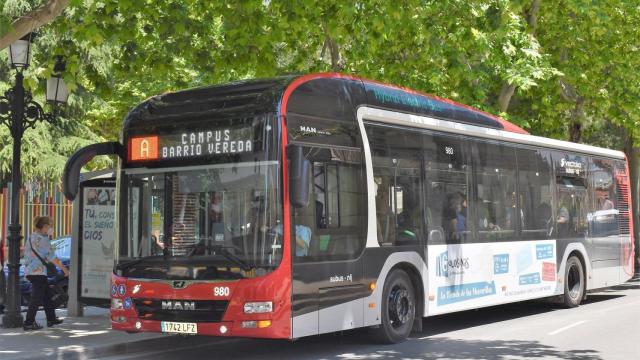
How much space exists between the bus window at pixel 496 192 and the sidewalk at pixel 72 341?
5256 mm

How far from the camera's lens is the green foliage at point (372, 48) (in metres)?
13.5

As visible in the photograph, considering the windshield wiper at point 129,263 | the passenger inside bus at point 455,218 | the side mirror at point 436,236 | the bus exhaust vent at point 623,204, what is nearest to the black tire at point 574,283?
the bus exhaust vent at point 623,204

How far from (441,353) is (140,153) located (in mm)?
4339

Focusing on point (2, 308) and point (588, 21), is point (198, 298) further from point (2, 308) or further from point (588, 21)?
point (588, 21)

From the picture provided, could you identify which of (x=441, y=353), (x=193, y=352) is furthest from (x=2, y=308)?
(x=441, y=353)

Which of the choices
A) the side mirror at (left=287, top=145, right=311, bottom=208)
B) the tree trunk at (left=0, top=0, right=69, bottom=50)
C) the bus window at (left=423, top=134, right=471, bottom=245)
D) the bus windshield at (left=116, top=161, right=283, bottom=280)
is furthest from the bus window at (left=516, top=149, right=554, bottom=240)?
the tree trunk at (left=0, top=0, right=69, bottom=50)

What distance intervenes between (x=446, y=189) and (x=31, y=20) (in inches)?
240

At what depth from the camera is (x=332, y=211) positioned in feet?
32.6

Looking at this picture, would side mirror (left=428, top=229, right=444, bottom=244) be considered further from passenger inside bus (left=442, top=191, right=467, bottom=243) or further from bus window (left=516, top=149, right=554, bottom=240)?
bus window (left=516, top=149, right=554, bottom=240)

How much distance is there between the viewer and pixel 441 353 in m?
10.4

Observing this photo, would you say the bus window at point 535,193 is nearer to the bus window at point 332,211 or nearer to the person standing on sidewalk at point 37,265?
the bus window at point 332,211

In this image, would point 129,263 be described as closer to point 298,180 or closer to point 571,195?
point 298,180

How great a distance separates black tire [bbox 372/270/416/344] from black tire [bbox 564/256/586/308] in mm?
5748

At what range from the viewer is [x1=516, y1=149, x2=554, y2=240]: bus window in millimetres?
14578
